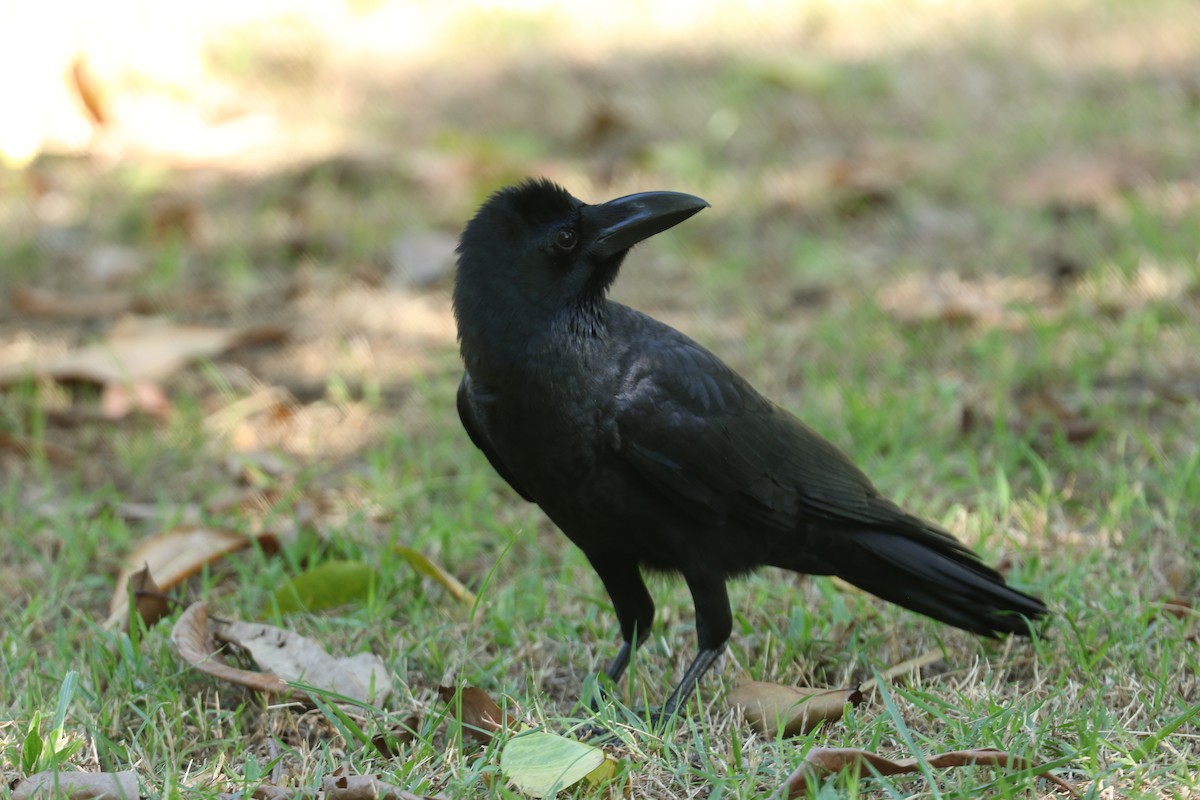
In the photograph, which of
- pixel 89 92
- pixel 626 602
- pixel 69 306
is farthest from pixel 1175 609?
pixel 89 92

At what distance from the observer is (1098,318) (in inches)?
189

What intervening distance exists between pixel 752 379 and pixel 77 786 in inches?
113

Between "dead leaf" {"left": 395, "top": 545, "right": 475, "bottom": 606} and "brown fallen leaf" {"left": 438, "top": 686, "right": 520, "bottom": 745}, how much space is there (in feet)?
1.93

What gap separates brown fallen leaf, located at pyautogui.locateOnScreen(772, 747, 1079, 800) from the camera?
7.59 ft

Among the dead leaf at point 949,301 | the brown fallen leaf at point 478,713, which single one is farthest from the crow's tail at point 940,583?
the dead leaf at point 949,301

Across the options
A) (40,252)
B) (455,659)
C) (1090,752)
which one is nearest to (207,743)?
(455,659)

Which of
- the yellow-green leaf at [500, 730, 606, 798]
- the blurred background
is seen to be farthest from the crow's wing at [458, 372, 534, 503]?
the blurred background

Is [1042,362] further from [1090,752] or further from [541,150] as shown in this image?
[541,150]

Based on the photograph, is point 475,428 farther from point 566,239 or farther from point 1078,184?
point 1078,184

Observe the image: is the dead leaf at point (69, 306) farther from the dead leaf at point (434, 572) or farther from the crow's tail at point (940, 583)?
the crow's tail at point (940, 583)

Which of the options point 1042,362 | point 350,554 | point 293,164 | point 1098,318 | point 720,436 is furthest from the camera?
point 293,164

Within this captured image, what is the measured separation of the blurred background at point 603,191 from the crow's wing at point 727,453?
3.29 ft

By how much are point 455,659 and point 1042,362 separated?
2.40m

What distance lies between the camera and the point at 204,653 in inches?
115
